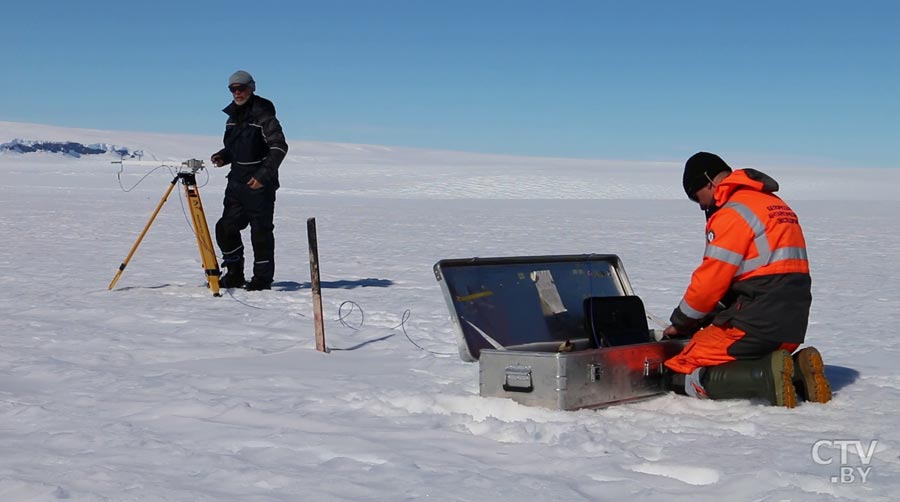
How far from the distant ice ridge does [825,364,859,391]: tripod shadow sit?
7354cm

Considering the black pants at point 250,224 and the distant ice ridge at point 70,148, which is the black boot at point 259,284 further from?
the distant ice ridge at point 70,148

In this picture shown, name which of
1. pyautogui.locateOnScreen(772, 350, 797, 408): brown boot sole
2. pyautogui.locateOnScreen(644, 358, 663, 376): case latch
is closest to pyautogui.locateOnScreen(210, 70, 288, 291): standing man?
pyautogui.locateOnScreen(644, 358, 663, 376): case latch

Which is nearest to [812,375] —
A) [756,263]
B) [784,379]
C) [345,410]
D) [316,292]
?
[784,379]

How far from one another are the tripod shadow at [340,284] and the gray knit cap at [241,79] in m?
1.56

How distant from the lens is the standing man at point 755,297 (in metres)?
3.66

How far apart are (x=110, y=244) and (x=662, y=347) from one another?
8.98 meters

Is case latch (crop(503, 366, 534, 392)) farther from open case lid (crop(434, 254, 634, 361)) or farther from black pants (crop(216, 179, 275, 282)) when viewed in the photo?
black pants (crop(216, 179, 275, 282))

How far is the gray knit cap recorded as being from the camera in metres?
6.79

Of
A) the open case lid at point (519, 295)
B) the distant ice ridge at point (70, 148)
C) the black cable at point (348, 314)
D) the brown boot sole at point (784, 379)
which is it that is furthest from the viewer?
the distant ice ridge at point (70, 148)

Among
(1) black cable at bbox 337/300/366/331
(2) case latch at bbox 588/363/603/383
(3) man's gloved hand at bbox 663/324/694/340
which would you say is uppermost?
(3) man's gloved hand at bbox 663/324/694/340

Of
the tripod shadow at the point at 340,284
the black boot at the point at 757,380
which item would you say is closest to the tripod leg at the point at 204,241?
the tripod shadow at the point at 340,284

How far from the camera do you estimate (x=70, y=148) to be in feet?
259

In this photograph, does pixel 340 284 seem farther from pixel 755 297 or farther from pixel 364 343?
pixel 755 297

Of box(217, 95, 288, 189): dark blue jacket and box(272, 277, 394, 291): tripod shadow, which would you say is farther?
box(272, 277, 394, 291): tripod shadow
